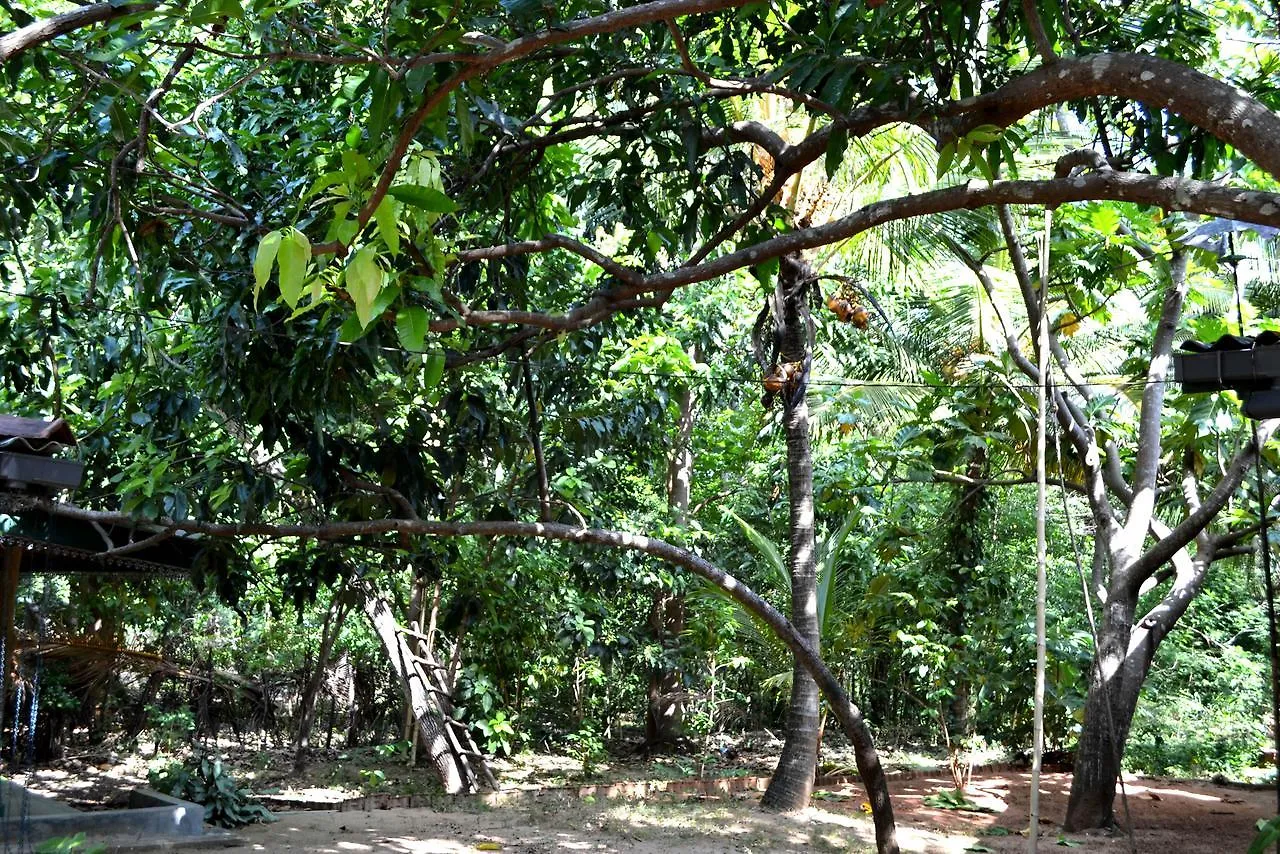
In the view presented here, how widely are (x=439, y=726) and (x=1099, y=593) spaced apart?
7408 mm

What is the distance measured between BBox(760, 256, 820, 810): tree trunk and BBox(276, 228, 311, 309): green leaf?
687 cm

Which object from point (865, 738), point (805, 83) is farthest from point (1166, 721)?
point (805, 83)

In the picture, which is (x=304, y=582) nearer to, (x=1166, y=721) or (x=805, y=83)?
(x=805, y=83)

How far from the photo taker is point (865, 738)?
6855 millimetres

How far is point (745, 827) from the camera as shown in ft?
26.9

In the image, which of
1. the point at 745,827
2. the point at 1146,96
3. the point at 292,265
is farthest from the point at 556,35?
the point at 745,827

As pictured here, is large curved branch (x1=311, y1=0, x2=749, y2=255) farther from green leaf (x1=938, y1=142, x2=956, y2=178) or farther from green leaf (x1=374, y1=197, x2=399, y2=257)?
green leaf (x1=938, y1=142, x2=956, y2=178)

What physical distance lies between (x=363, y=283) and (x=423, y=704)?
8704 mm

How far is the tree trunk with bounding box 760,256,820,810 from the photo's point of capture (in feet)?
29.0

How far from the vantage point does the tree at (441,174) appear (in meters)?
2.82

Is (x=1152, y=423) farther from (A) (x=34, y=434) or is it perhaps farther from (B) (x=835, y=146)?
(A) (x=34, y=434)

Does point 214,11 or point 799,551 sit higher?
point 214,11

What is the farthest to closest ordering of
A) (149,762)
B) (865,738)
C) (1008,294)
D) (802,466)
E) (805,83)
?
(149,762) < (1008,294) < (802,466) < (865,738) < (805,83)

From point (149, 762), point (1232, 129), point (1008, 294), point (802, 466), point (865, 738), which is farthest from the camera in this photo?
point (149, 762)
